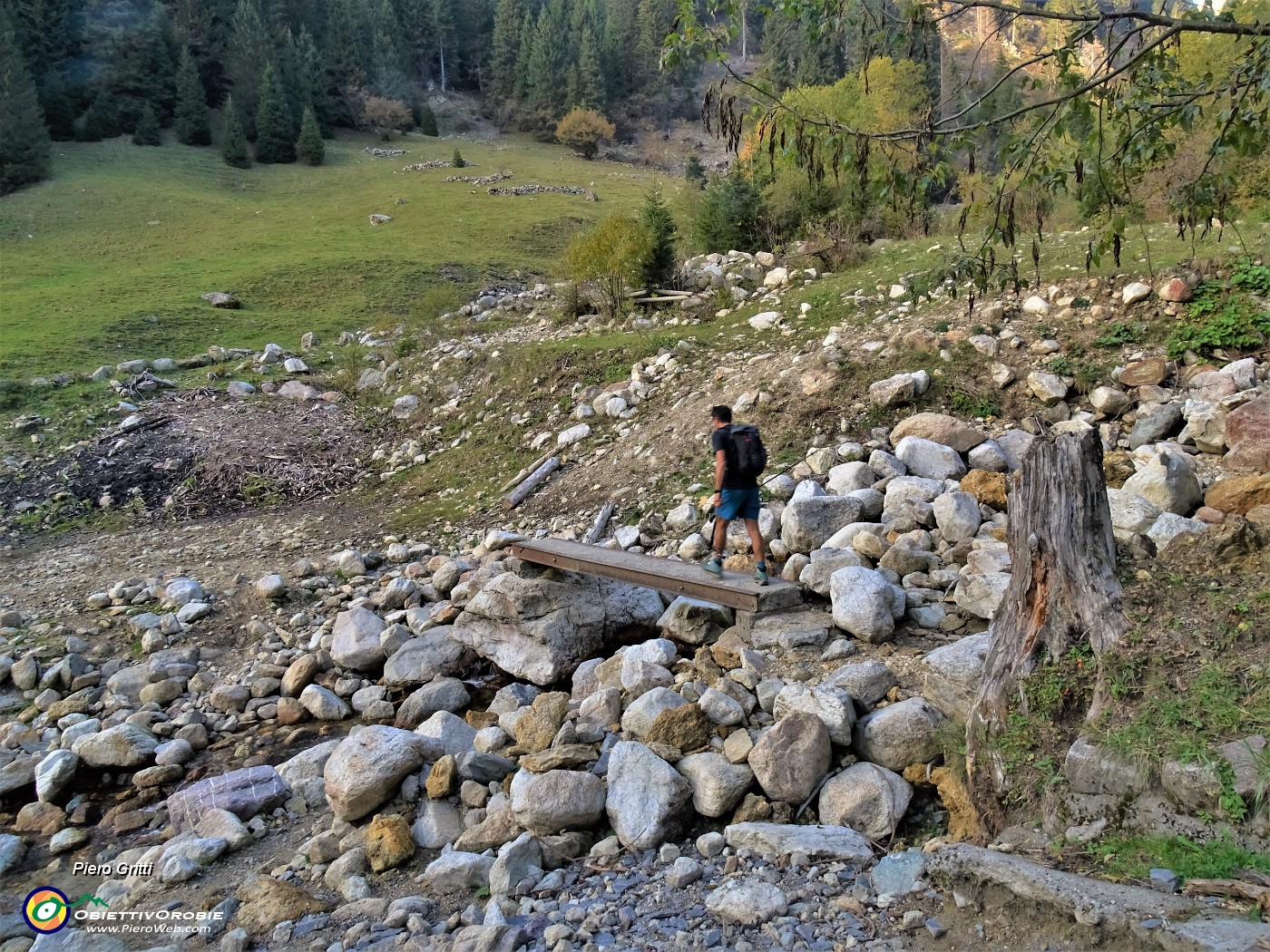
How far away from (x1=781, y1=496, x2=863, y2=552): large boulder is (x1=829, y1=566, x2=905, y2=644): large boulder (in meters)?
0.96

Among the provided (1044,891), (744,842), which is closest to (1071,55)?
(1044,891)

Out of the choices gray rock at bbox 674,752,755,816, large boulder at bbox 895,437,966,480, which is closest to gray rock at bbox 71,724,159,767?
gray rock at bbox 674,752,755,816

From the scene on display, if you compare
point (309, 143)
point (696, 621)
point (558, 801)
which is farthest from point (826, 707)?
point (309, 143)

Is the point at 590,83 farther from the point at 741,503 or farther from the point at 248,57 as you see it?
the point at 741,503

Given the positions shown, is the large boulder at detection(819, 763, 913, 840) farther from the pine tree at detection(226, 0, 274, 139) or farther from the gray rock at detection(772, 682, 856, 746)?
the pine tree at detection(226, 0, 274, 139)

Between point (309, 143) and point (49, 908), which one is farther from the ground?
point (309, 143)

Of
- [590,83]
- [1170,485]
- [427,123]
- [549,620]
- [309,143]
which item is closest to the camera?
[1170,485]

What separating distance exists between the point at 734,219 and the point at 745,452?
11.7 metres

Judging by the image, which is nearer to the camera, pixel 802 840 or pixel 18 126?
pixel 802 840

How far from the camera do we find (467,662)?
7.02 m

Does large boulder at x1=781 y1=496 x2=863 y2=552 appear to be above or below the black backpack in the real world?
below

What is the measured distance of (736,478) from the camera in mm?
6035

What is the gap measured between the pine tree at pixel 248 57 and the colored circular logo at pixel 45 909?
49.5 meters

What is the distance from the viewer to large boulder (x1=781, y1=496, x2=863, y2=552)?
21.9 feet
